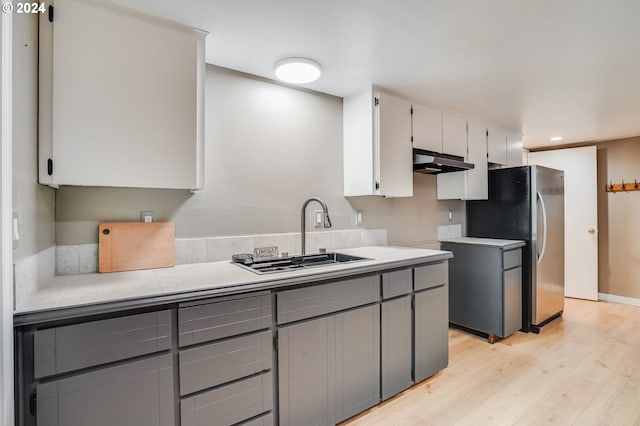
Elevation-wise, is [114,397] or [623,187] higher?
[623,187]

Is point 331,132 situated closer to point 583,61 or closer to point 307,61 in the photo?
point 307,61

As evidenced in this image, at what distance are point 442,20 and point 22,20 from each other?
183 cm

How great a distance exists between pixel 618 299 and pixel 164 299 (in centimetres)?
548

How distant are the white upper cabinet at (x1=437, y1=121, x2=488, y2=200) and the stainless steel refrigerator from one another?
0.19 metres

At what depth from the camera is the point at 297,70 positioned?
2.10m

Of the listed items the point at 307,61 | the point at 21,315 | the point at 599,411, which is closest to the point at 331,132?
the point at 307,61

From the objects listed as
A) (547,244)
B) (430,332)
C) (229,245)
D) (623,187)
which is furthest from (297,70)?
(623,187)

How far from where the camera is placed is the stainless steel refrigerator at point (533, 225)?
10.5 ft

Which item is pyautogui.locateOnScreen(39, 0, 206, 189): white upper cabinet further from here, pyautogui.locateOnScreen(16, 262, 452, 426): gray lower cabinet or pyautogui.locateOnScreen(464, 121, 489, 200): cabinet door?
pyautogui.locateOnScreen(464, 121, 489, 200): cabinet door

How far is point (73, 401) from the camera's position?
1.15 metres

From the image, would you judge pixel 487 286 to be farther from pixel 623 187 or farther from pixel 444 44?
pixel 623 187

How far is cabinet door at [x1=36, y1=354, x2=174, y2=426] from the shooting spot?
3.67ft

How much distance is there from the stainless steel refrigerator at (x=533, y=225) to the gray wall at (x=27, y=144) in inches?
148

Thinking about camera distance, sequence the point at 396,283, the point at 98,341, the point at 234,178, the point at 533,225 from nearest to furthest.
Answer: the point at 98,341 → the point at 396,283 → the point at 234,178 → the point at 533,225
